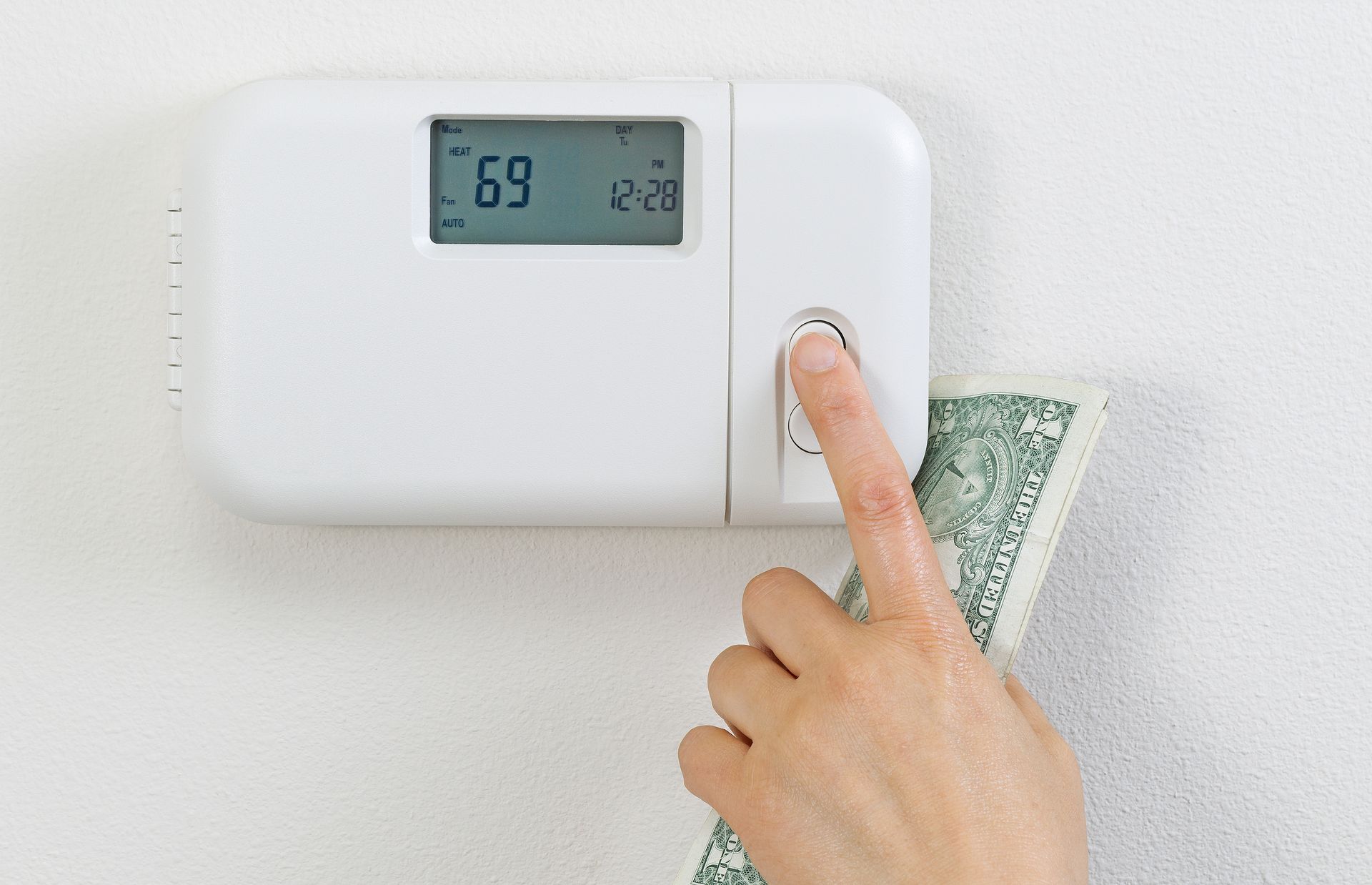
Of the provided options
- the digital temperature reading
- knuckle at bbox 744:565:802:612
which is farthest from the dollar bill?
the digital temperature reading

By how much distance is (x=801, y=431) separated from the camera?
47 centimetres

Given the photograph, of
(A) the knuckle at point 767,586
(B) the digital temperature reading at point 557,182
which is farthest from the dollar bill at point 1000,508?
(B) the digital temperature reading at point 557,182

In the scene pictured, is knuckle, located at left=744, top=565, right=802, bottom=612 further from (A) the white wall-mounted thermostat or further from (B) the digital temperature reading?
(B) the digital temperature reading

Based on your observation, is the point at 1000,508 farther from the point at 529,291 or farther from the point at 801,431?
the point at 529,291

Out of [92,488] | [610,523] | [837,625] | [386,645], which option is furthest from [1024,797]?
[92,488]

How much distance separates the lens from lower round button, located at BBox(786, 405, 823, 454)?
0.47 m

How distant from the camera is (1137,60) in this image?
0.52 m

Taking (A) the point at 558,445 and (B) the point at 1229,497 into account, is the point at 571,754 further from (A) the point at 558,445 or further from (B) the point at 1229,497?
(B) the point at 1229,497

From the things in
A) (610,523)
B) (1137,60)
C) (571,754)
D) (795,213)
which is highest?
(1137,60)

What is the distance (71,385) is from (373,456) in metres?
0.20

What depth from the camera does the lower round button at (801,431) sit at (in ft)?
1.53

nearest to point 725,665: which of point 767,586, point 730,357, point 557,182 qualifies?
point 767,586

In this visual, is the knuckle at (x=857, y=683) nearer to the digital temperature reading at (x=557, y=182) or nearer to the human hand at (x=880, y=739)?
the human hand at (x=880, y=739)

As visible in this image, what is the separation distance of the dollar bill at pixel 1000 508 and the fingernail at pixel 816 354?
93 mm
